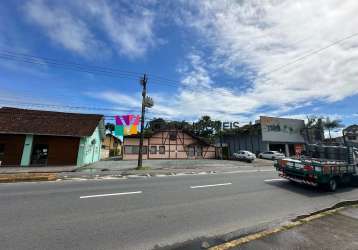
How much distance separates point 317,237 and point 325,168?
6.28 meters

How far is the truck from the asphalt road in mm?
686

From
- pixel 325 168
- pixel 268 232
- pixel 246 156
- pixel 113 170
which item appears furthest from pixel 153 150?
pixel 268 232

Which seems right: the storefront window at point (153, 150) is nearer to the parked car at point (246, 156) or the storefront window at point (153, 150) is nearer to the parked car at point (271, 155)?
the parked car at point (246, 156)

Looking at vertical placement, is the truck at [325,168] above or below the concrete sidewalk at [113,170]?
above

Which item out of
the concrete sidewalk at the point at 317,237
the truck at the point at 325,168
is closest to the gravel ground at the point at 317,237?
the concrete sidewalk at the point at 317,237

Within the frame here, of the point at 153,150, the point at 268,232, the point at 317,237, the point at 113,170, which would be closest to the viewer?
the point at 317,237

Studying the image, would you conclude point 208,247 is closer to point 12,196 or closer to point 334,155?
point 12,196

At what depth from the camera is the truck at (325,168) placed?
30.5 ft

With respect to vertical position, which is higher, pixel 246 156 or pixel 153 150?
pixel 153 150

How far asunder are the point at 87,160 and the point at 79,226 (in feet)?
72.1

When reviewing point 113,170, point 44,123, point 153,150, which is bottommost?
point 113,170

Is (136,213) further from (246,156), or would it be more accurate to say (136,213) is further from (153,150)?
(153,150)

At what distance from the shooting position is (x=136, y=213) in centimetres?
577

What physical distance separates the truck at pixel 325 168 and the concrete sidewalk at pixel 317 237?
4.20 meters
